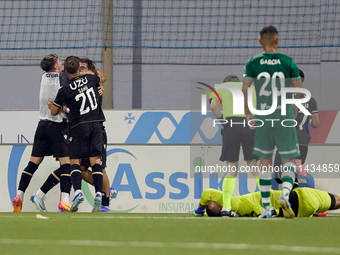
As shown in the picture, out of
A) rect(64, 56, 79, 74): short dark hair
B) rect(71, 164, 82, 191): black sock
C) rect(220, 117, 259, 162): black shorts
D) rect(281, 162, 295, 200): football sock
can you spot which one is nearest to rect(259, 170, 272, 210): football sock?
rect(281, 162, 295, 200): football sock

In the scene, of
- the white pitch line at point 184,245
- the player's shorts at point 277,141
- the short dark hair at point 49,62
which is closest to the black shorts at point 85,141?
the short dark hair at point 49,62

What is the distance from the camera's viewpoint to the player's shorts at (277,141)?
4.10 metres

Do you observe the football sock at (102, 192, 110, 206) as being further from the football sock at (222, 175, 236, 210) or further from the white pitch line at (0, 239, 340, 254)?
the white pitch line at (0, 239, 340, 254)

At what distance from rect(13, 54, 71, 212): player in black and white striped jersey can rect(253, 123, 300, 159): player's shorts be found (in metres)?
2.43

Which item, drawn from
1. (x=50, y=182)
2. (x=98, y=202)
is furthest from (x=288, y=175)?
(x=50, y=182)

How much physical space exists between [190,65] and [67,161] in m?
2.80

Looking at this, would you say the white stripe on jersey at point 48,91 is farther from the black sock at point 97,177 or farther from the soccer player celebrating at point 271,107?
the soccer player celebrating at point 271,107

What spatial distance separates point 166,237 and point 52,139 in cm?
314

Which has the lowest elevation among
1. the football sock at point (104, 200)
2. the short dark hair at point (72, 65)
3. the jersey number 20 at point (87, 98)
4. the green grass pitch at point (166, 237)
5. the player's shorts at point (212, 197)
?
the football sock at point (104, 200)

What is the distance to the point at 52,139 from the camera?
18.8 feet

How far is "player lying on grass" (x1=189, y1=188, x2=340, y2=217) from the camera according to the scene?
420cm

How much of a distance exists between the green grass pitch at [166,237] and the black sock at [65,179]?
2.02 metres

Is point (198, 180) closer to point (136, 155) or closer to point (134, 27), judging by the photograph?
point (136, 155)

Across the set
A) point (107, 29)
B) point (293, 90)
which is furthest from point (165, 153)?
point (293, 90)
